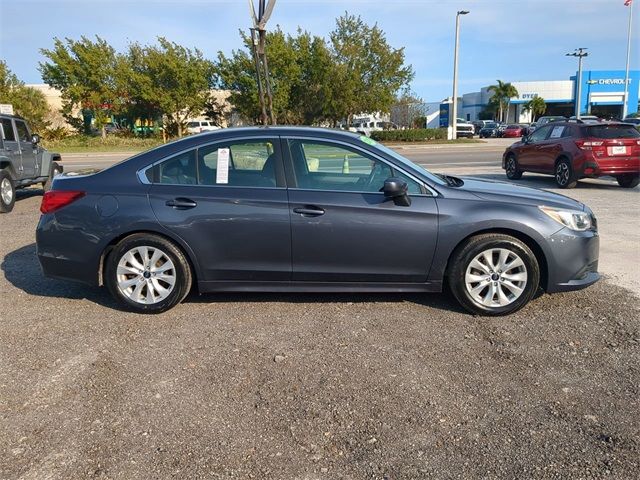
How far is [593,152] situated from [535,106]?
68.8m

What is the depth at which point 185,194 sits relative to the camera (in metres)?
4.60

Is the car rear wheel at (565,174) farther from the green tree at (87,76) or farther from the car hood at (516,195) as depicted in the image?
the green tree at (87,76)

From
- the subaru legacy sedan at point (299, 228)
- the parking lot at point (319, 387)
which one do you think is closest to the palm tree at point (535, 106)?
the parking lot at point (319, 387)

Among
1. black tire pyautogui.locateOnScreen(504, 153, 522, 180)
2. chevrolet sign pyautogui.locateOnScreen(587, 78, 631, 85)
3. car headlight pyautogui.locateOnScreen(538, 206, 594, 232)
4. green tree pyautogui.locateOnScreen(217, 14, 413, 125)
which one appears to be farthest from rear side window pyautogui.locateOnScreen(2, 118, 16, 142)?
chevrolet sign pyautogui.locateOnScreen(587, 78, 631, 85)

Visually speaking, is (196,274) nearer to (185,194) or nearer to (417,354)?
(185,194)

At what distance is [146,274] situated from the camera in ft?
15.2

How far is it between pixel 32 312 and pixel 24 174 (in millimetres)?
7908

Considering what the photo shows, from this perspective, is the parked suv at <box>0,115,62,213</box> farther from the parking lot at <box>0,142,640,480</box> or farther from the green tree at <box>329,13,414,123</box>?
the green tree at <box>329,13,414,123</box>

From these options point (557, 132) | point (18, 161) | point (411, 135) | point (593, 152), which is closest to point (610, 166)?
point (593, 152)

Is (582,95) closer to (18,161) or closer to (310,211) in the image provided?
(18,161)

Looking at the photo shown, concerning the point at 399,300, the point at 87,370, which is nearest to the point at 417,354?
the point at 399,300

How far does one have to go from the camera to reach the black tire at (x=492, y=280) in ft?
14.7

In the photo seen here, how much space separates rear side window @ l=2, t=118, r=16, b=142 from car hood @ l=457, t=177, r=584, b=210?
32.7ft

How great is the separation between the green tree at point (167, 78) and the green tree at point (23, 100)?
20.4ft
